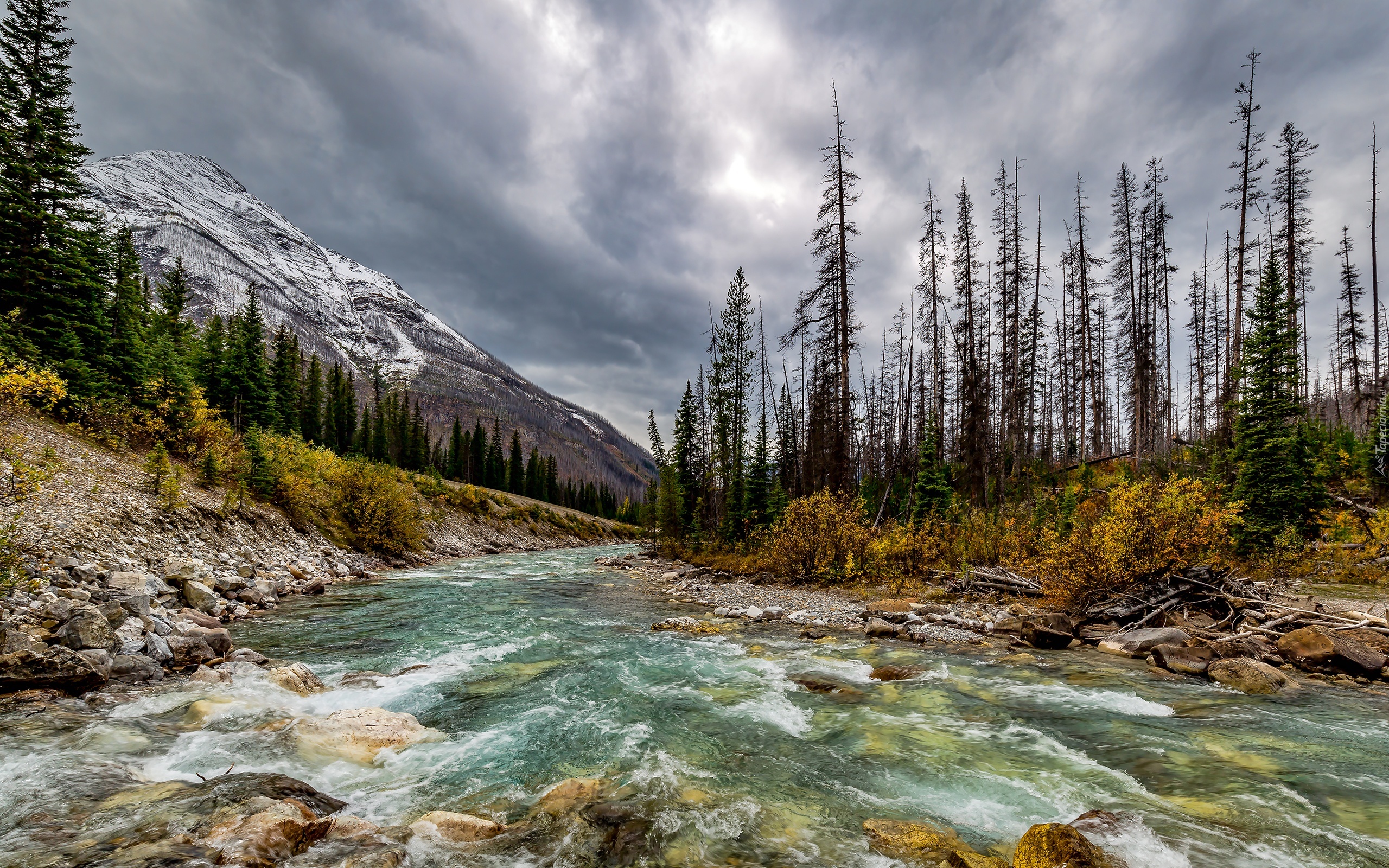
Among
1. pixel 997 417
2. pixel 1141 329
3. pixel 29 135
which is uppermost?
pixel 29 135

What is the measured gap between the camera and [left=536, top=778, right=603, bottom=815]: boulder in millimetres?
4895

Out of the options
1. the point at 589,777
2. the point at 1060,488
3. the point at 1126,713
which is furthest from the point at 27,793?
the point at 1060,488

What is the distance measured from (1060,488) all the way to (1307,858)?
92.1 feet

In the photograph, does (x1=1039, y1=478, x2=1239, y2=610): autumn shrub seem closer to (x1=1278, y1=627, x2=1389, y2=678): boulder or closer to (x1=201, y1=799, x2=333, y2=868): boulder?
(x1=1278, y1=627, x2=1389, y2=678): boulder

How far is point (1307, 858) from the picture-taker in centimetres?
397

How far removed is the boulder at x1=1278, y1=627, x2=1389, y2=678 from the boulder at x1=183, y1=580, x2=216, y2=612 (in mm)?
21872

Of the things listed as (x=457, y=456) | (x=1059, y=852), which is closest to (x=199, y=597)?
(x=1059, y=852)

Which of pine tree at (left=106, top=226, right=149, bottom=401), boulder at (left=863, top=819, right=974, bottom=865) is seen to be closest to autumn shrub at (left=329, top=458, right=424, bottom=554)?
pine tree at (left=106, top=226, right=149, bottom=401)

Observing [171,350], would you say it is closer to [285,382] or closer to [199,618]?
[199,618]

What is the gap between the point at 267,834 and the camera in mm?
3857

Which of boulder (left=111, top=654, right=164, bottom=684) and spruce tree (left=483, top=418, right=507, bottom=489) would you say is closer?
boulder (left=111, top=654, right=164, bottom=684)

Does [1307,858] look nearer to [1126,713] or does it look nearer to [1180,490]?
[1126,713]

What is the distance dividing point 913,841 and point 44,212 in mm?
35038

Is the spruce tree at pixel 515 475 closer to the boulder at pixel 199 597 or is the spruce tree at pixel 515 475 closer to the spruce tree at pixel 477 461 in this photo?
the spruce tree at pixel 477 461
